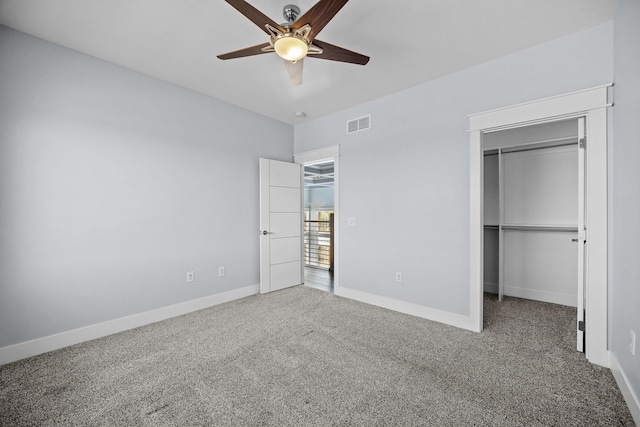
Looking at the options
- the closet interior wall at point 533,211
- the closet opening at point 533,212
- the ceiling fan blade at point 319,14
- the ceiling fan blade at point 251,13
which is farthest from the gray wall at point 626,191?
the ceiling fan blade at point 251,13

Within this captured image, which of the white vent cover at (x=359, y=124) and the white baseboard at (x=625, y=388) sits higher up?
the white vent cover at (x=359, y=124)

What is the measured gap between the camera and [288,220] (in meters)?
4.51

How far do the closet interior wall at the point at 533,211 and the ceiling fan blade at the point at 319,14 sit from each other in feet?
10.9

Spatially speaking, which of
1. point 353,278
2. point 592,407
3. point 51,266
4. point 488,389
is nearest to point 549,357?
point 592,407

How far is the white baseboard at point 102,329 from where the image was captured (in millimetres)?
2295

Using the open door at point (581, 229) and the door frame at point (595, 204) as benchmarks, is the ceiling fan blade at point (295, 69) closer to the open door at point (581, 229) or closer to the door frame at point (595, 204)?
the door frame at point (595, 204)

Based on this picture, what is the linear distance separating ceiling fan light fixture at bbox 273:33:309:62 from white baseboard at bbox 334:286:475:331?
2.96 meters

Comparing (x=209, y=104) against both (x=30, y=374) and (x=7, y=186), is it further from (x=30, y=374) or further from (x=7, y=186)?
(x=30, y=374)

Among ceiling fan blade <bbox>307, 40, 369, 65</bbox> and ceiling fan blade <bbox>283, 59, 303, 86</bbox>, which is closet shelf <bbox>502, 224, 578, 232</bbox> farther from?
ceiling fan blade <bbox>283, 59, 303, 86</bbox>

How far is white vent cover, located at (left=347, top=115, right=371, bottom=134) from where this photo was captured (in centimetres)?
377

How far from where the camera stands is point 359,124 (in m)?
3.86

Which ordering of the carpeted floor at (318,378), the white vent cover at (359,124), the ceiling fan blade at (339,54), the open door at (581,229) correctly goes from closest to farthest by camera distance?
the carpeted floor at (318,378), the ceiling fan blade at (339,54), the open door at (581,229), the white vent cover at (359,124)

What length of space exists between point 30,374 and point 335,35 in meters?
3.74

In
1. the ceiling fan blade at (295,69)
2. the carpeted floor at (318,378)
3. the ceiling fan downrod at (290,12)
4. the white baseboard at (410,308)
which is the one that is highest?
the ceiling fan downrod at (290,12)
